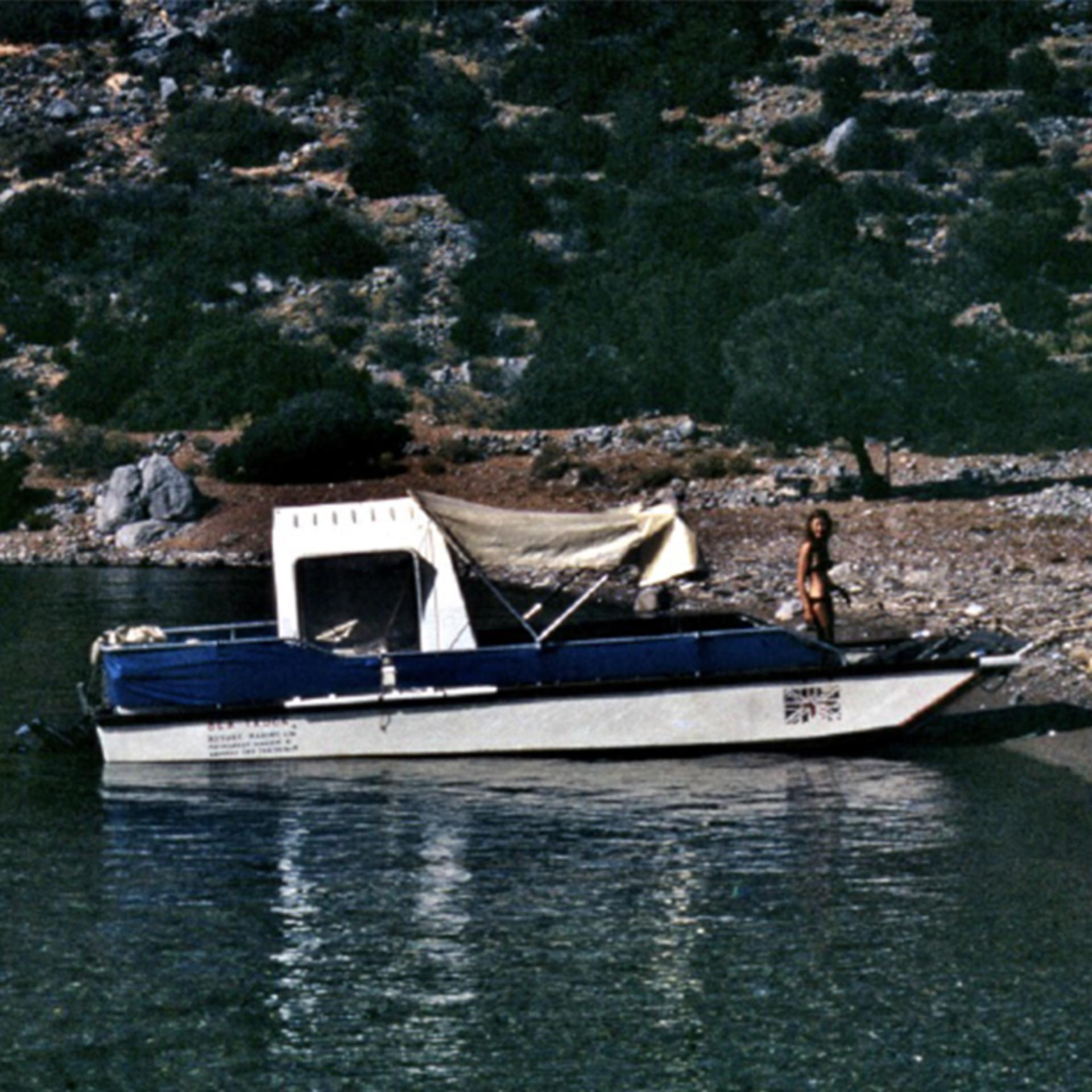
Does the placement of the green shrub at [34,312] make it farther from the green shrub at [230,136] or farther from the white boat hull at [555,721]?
the white boat hull at [555,721]

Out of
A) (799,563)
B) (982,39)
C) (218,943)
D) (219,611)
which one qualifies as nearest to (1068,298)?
(982,39)

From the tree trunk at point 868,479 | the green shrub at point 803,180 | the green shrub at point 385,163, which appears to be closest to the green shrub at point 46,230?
the green shrub at point 385,163

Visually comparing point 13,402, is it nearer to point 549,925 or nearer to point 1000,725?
point 1000,725

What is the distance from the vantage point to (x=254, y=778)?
29594 millimetres

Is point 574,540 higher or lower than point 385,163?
lower

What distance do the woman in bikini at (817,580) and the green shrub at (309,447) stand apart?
38705 millimetres

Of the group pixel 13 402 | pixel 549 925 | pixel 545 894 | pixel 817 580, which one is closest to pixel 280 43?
pixel 13 402

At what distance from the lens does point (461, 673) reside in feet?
97.9

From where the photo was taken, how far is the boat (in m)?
29.7

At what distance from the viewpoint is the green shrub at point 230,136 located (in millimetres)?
115188

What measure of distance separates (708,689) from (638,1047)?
11.3 meters

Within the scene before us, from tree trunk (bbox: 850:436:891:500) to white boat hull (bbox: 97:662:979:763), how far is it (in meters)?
30.5

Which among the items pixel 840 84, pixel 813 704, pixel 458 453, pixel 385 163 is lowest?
pixel 813 704

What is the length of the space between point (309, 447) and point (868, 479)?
55.9ft
